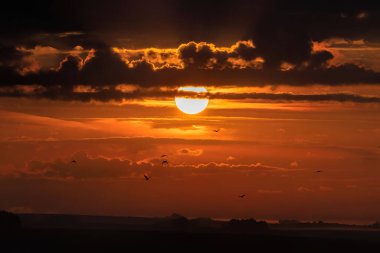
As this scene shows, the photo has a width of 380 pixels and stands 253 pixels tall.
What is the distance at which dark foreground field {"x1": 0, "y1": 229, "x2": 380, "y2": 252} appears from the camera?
16912cm

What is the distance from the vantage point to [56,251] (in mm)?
164750

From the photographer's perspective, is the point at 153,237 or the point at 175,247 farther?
the point at 153,237

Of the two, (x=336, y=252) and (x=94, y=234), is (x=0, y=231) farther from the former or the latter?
(x=336, y=252)

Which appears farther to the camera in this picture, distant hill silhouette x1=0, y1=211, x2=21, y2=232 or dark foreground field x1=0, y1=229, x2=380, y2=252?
distant hill silhouette x1=0, y1=211, x2=21, y2=232

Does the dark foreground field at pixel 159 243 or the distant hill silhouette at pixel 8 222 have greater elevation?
the distant hill silhouette at pixel 8 222

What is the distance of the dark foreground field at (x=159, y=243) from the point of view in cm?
16912

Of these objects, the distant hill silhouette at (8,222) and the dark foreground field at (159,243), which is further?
the distant hill silhouette at (8,222)

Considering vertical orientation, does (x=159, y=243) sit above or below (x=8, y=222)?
below

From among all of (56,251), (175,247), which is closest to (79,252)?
(56,251)

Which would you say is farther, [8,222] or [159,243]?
[8,222]

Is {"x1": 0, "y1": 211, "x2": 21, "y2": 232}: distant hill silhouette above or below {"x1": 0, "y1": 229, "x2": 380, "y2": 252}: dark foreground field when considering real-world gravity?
above

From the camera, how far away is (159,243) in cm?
17950

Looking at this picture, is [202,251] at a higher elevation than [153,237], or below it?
below

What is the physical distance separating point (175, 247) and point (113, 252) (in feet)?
49.7
